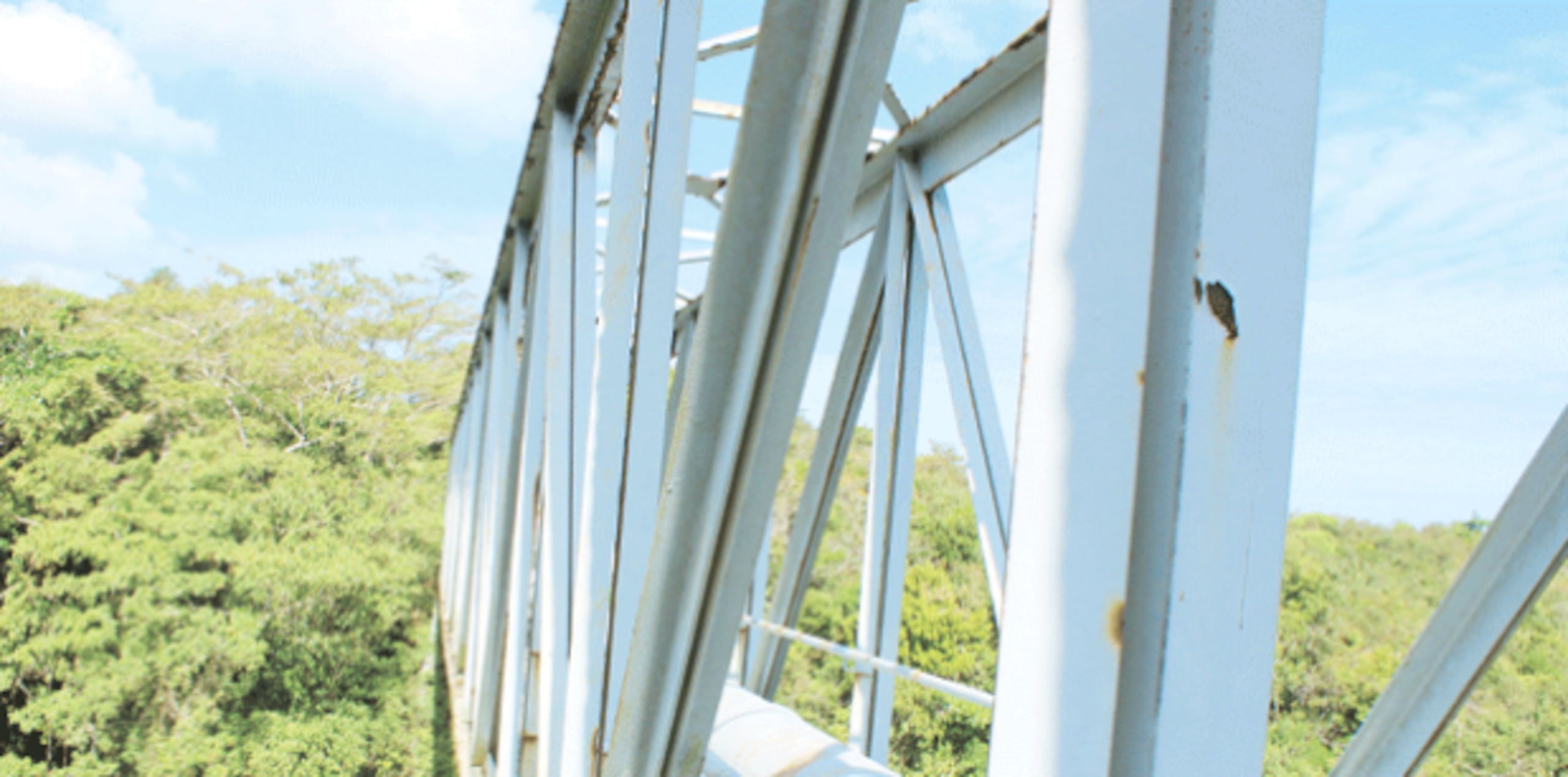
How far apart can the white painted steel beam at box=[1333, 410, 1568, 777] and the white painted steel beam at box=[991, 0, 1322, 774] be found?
50.5 inches

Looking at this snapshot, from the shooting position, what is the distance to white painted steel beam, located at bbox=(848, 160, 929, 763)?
406 cm

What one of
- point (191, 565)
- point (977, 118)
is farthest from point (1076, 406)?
point (191, 565)

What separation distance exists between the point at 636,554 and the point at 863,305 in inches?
106

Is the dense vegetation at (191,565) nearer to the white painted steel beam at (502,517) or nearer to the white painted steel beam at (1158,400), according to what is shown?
the white painted steel beam at (502,517)

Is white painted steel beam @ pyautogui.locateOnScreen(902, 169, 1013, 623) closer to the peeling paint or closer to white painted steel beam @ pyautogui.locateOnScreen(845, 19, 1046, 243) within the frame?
white painted steel beam @ pyautogui.locateOnScreen(845, 19, 1046, 243)

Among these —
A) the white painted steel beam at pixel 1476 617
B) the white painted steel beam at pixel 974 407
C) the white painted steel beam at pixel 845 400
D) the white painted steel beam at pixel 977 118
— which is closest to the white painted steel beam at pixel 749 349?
the white painted steel beam at pixel 1476 617

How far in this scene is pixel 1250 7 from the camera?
0.67 metres

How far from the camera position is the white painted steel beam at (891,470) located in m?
4.06

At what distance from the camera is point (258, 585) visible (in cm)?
1722

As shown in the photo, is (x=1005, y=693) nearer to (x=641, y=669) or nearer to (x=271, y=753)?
(x=641, y=669)

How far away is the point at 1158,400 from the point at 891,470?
3.61m

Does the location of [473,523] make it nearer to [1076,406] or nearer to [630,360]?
[630,360]

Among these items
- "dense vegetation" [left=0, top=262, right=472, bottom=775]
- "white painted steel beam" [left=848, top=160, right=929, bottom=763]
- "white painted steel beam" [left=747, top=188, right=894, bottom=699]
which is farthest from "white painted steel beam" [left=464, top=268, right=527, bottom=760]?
"dense vegetation" [left=0, top=262, right=472, bottom=775]

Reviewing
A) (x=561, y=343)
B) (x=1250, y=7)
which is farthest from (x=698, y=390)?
(x=561, y=343)
